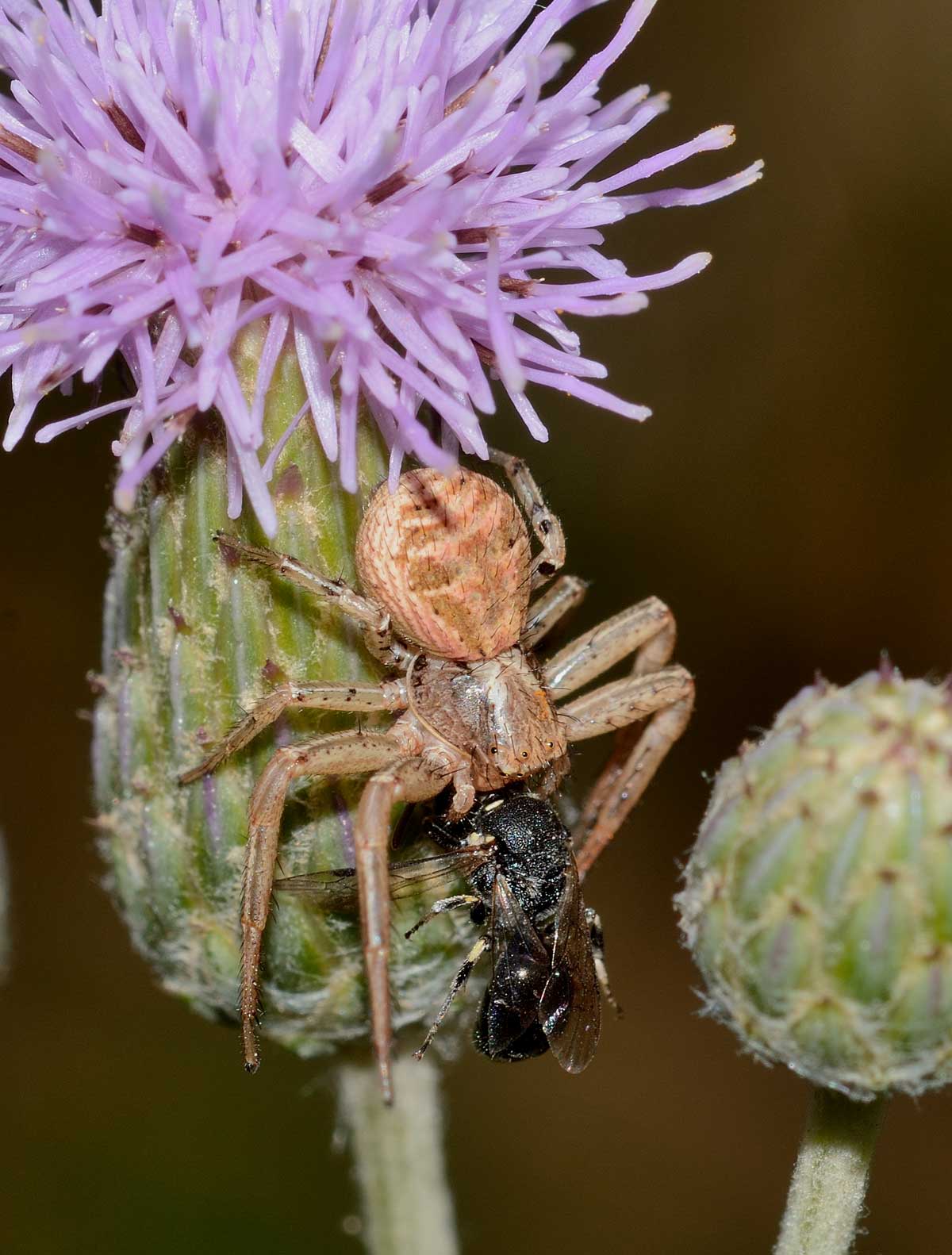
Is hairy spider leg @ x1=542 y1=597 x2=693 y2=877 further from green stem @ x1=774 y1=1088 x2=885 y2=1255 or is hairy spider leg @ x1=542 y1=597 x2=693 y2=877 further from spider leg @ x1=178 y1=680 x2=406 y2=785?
green stem @ x1=774 y1=1088 x2=885 y2=1255

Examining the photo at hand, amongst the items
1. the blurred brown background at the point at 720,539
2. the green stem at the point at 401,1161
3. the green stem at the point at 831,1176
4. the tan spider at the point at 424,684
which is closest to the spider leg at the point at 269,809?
the tan spider at the point at 424,684

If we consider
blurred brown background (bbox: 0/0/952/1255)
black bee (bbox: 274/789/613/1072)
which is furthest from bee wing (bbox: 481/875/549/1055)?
blurred brown background (bbox: 0/0/952/1255)

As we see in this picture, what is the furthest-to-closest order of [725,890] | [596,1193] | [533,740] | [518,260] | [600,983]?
[596,1193]
[600,983]
[533,740]
[518,260]
[725,890]

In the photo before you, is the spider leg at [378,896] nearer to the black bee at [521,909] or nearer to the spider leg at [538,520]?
the black bee at [521,909]

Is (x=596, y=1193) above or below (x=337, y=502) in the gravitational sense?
below

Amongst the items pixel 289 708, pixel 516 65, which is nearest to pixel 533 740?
pixel 289 708

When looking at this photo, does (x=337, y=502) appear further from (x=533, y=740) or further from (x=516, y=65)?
(x=516, y=65)
